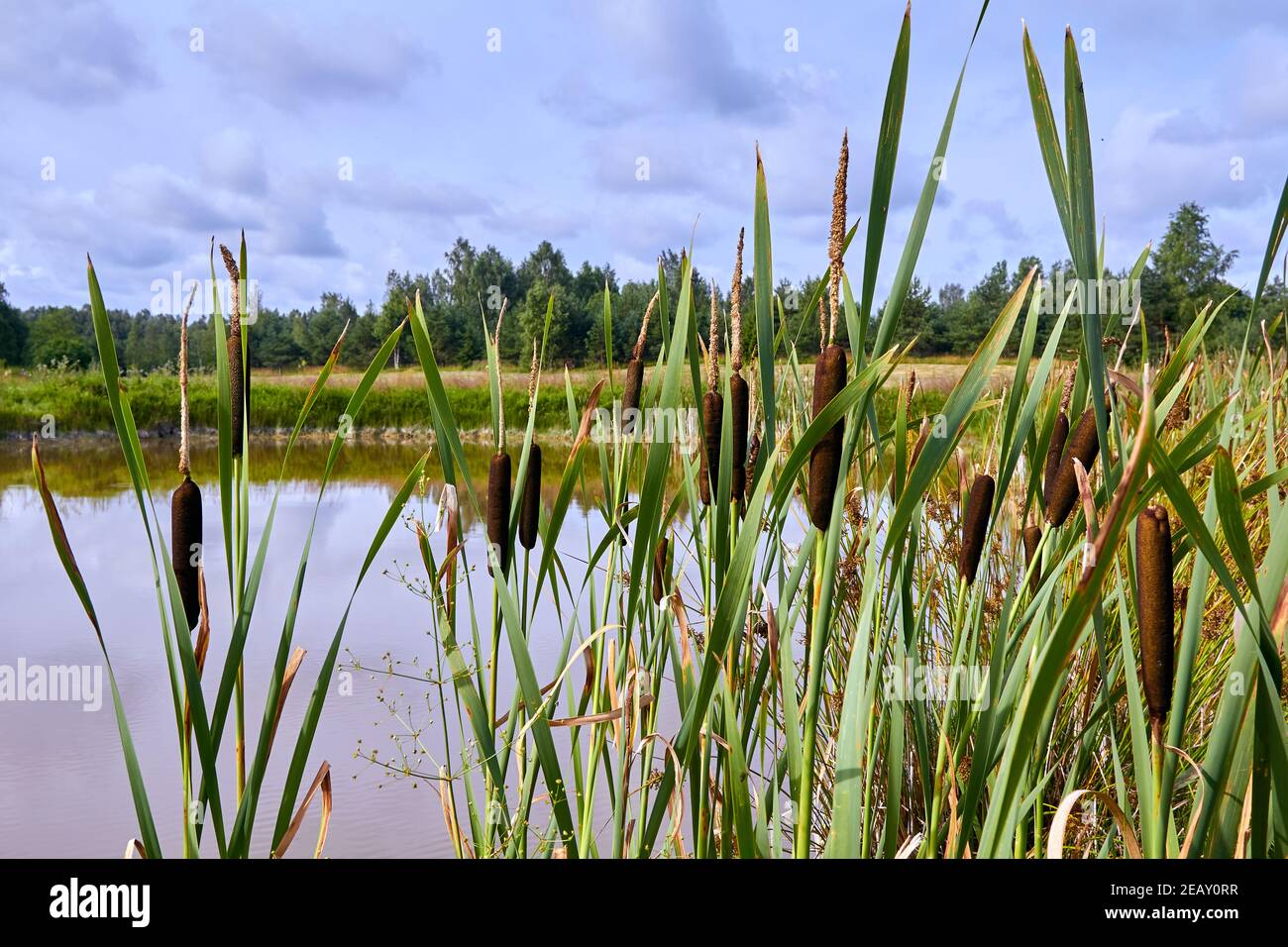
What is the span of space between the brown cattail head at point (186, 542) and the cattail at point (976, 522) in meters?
0.78

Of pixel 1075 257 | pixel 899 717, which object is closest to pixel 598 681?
pixel 899 717

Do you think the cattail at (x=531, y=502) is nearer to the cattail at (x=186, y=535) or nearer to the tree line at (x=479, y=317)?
the cattail at (x=186, y=535)

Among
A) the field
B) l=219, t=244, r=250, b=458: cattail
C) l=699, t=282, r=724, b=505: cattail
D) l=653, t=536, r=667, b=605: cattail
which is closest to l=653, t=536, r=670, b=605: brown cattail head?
l=653, t=536, r=667, b=605: cattail

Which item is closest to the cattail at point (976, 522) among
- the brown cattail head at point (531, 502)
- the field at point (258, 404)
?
the brown cattail head at point (531, 502)

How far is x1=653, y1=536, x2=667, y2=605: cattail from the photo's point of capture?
3.76 feet

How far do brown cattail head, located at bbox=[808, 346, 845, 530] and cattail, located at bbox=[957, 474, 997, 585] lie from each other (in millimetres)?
287

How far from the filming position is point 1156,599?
63cm

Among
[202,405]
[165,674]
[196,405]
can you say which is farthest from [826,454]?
[202,405]

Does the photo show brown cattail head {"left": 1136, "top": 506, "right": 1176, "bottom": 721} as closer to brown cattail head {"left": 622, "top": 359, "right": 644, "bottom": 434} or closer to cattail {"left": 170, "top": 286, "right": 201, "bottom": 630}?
brown cattail head {"left": 622, "top": 359, "right": 644, "bottom": 434}

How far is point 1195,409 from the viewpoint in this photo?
3.32 meters

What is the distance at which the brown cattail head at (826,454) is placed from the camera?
75 centimetres

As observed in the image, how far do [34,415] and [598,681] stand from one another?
67.4ft
